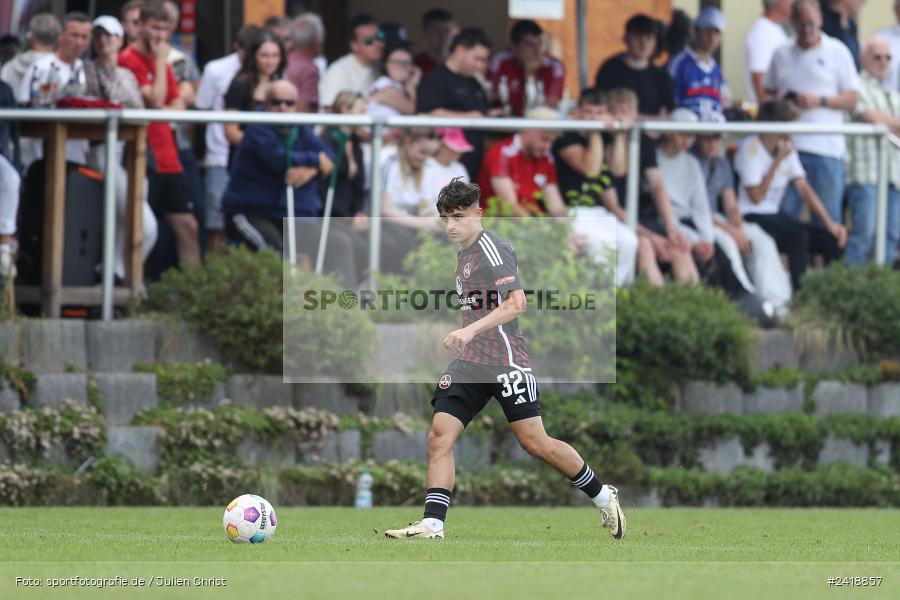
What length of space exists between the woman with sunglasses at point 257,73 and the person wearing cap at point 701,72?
13.8ft

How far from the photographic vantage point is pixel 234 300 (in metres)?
15.5

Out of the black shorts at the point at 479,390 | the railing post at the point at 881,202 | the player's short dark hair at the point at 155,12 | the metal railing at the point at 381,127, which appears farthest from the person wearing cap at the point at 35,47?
the railing post at the point at 881,202

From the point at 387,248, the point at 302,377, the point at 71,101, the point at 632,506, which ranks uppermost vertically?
the point at 71,101

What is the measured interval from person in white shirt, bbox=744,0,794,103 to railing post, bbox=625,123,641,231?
8.39 feet

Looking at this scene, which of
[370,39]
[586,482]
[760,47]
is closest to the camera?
[586,482]

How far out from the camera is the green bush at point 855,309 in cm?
1700

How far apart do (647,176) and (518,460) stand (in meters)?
3.06

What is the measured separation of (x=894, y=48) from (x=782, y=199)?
346 centimetres

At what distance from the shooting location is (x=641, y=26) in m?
18.2

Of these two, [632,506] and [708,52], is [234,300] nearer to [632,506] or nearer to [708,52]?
[632,506]

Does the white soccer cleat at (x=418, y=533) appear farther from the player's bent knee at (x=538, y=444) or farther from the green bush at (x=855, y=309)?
the green bush at (x=855, y=309)

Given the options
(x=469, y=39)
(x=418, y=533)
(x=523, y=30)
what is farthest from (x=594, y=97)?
(x=418, y=533)

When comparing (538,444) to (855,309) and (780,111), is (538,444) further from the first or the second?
(780,111)

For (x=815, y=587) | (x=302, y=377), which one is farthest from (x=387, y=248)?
(x=815, y=587)
